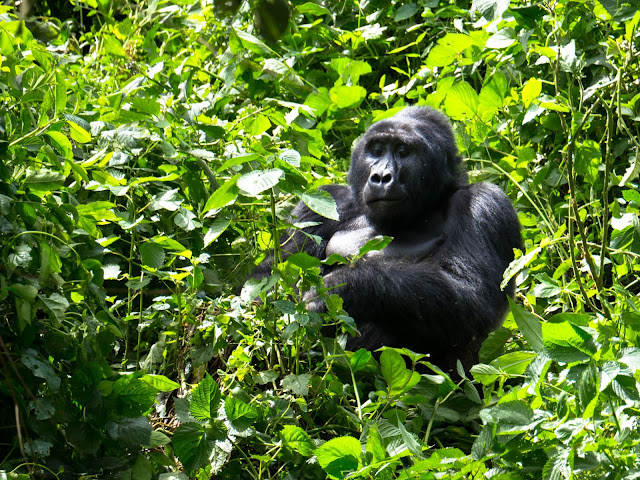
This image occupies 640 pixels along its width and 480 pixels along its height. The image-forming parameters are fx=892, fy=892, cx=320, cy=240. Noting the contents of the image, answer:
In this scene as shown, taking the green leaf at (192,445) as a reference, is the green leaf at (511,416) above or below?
above

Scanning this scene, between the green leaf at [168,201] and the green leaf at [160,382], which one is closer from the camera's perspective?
the green leaf at [160,382]

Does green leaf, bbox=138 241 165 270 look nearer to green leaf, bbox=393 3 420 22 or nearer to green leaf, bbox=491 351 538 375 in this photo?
green leaf, bbox=491 351 538 375

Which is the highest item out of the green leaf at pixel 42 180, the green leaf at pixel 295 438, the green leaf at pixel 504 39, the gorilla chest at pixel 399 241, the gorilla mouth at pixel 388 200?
the green leaf at pixel 42 180

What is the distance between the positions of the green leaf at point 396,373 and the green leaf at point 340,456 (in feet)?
1.39

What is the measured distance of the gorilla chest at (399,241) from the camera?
4.24m

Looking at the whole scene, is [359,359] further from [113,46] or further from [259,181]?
[113,46]

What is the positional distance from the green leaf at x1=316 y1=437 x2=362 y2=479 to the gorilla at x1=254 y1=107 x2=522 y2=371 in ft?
Result: 4.02

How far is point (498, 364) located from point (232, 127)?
2.16 metres

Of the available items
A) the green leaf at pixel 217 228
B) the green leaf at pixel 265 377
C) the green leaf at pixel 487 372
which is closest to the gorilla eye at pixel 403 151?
the green leaf at pixel 217 228

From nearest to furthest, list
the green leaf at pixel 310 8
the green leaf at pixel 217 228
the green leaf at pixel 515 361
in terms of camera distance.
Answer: the green leaf at pixel 515 361, the green leaf at pixel 217 228, the green leaf at pixel 310 8

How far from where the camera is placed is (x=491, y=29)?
186 inches

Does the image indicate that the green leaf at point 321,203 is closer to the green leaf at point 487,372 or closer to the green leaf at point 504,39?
the green leaf at point 487,372

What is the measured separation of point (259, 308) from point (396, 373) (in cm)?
58

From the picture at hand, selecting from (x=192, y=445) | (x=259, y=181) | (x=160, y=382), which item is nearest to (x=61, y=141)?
(x=259, y=181)
